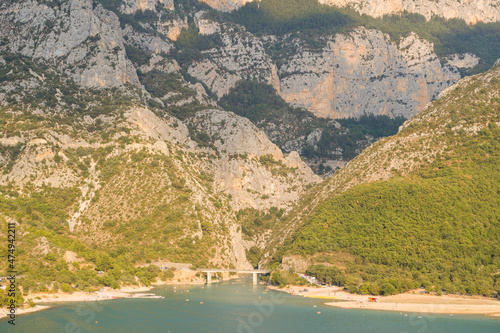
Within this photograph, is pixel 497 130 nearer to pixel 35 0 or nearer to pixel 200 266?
pixel 200 266

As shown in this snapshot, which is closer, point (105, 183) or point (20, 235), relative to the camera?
point (20, 235)

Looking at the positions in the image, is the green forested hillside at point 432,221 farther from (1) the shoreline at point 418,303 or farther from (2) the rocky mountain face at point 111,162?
(2) the rocky mountain face at point 111,162

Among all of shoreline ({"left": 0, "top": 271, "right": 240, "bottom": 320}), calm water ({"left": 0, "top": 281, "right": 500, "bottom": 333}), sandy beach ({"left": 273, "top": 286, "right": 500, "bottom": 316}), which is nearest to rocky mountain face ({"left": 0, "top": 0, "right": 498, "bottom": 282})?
shoreline ({"left": 0, "top": 271, "right": 240, "bottom": 320})

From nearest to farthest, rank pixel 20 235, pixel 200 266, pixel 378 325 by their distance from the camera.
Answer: pixel 378 325 → pixel 20 235 → pixel 200 266

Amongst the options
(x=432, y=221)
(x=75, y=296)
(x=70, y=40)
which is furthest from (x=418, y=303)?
(x=70, y=40)

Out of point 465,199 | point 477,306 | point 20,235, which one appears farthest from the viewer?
point 465,199

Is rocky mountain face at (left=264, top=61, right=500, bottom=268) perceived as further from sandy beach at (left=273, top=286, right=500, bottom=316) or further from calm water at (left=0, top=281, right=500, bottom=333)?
calm water at (left=0, top=281, right=500, bottom=333)

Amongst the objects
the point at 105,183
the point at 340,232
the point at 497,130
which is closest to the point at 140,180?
the point at 105,183
